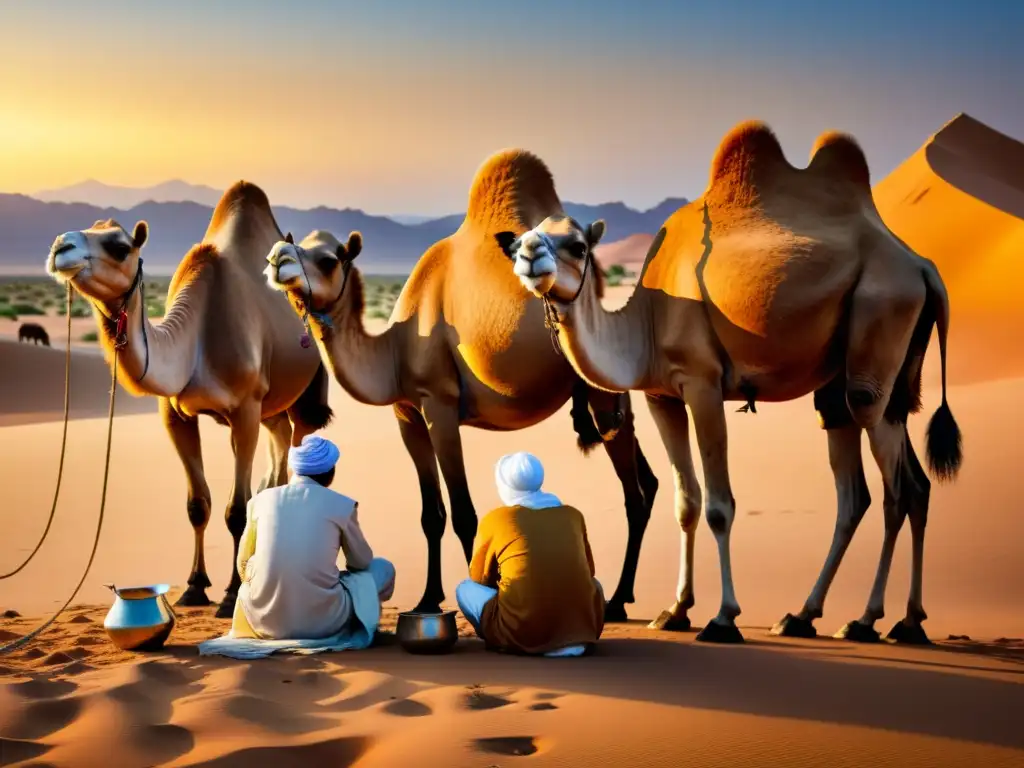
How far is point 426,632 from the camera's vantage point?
6.17 meters

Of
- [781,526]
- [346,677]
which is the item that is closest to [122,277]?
[346,677]

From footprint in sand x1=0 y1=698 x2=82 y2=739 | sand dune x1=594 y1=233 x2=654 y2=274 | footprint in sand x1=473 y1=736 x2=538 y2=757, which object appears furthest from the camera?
sand dune x1=594 y1=233 x2=654 y2=274

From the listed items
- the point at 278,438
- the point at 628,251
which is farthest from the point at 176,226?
the point at 278,438

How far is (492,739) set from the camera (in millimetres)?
4832

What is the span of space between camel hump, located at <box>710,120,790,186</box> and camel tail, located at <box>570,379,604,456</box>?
148cm

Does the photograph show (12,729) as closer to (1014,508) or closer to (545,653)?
(545,653)

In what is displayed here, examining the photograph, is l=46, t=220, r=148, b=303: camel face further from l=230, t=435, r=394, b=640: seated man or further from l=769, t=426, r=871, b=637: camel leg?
l=769, t=426, r=871, b=637: camel leg

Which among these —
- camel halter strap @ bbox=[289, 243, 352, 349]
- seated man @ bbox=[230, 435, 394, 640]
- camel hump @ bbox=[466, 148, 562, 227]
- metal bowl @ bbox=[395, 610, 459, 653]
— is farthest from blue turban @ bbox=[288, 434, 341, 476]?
camel hump @ bbox=[466, 148, 562, 227]

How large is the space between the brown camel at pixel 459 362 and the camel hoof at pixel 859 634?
1390 mm

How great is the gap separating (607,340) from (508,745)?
2.77 m

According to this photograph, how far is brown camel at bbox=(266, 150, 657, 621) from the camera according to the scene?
7.83 meters

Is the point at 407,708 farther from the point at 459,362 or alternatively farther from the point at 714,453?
the point at 459,362

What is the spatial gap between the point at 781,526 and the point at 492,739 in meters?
7.70

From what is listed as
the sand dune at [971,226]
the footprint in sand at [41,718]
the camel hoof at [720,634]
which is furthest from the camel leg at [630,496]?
the sand dune at [971,226]
